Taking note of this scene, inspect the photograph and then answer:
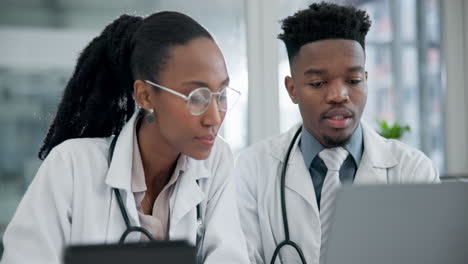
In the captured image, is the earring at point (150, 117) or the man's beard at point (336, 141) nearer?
the earring at point (150, 117)

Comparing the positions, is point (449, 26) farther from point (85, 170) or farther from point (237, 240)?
point (85, 170)

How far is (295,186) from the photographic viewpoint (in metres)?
1.37

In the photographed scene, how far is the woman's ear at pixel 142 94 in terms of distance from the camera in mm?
1179

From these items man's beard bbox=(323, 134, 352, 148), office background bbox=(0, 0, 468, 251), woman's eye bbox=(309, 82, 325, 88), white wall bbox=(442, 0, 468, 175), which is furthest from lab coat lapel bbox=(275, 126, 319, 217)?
white wall bbox=(442, 0, 468, 175)

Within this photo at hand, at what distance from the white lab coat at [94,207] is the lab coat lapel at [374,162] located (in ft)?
1.20

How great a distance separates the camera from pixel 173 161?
1278mm

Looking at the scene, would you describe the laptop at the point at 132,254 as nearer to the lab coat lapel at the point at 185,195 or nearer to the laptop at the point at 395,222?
the laptop at the point at 395,222

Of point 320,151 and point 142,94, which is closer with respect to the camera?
point 142,94

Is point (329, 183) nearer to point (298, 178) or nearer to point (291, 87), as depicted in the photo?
point (298, 178)

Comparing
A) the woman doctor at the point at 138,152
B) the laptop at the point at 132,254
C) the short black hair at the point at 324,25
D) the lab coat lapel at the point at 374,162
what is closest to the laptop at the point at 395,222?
the laptop at the point at 132,254

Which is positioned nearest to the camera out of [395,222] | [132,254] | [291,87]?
[132,254]

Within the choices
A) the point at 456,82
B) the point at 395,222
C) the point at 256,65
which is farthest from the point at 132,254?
the point at 456,82

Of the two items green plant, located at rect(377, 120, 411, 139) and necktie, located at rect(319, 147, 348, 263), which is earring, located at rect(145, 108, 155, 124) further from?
green plant, located at rect(377, 120, 411, 139)

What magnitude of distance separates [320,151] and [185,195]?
1.38 feet
